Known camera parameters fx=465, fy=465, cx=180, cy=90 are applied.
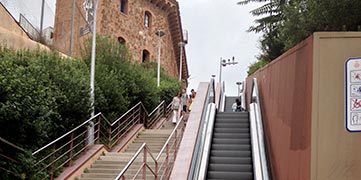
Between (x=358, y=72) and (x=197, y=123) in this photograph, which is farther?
(x=197, y=123)

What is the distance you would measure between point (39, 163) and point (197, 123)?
139 inches

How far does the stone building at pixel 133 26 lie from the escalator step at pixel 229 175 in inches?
612

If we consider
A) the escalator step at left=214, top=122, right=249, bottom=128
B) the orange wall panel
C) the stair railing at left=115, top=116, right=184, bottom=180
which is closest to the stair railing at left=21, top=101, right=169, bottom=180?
the stair railing at left=115, top=116, right=184, bottom=180

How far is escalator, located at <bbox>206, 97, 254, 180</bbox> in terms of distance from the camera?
362 inches

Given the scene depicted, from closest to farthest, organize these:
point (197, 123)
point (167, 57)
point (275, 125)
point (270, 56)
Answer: point (275, 125) < point (197, 123) < point (270, 56) < point (167, 57)

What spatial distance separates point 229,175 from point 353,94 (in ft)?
12.7

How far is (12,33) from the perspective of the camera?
1462 cm

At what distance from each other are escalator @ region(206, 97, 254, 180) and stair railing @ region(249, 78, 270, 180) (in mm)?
309

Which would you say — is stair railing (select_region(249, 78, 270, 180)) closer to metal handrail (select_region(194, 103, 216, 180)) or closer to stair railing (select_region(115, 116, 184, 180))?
metal handrail (select_region(194, 103, 216, 180))

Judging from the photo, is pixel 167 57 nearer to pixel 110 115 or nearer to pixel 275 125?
pixel 110 115

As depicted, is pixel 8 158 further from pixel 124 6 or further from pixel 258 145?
pixel 124 6

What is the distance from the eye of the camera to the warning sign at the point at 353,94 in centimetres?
570

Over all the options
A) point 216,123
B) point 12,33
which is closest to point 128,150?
point 216,123

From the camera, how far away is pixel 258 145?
972cm
